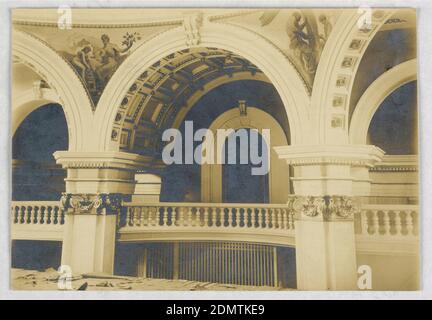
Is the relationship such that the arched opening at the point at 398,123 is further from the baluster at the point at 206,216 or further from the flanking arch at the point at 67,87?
the flanking arch at the point at 67,87

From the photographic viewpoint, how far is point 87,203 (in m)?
7.03

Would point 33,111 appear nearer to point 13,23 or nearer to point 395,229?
point 13,23

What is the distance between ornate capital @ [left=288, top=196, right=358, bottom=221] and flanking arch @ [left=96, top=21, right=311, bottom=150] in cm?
96

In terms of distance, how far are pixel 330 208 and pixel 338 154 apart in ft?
2.70

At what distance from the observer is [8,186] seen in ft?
22.0

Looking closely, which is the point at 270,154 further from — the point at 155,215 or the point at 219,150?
the point at 155,215

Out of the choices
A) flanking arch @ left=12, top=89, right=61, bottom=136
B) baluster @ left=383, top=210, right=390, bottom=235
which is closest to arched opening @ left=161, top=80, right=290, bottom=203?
baluster @ left=383, top=210, right=390, bottom=235

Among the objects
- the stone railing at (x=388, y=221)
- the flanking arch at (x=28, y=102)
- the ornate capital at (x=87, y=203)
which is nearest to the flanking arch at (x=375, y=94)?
the stone railing at (x=388, y=221)

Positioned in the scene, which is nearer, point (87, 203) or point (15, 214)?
point (15, 214)

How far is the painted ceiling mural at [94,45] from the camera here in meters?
6.89

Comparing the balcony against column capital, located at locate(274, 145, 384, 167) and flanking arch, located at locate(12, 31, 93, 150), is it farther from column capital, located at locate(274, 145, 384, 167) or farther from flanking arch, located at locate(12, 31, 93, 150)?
flanking arch, located at locate(12, 31, 93, 150)


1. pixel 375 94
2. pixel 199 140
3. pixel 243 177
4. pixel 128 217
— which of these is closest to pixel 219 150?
pixel 199 140

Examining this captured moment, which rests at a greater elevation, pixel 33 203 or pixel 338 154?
pixel 338 154

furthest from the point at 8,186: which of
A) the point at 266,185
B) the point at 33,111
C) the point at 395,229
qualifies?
the point at 395,229
